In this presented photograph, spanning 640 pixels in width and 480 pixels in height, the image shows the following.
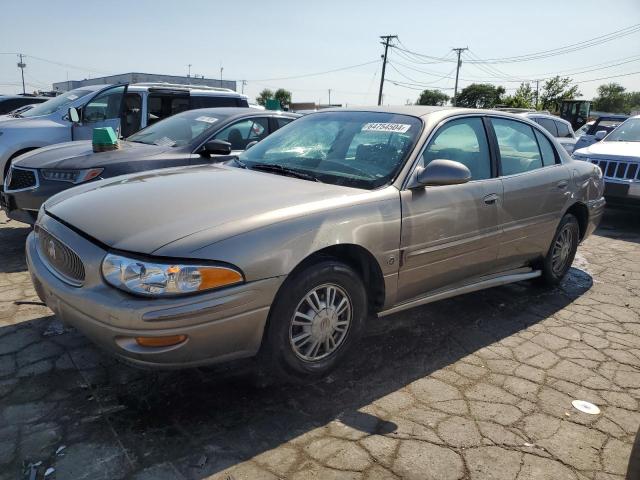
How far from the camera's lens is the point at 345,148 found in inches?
139

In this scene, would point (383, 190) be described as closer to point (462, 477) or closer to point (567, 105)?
point (462, 477)

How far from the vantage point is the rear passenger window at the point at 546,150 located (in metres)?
4.44

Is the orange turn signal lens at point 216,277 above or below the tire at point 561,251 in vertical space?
above

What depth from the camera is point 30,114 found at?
7461 millimetres

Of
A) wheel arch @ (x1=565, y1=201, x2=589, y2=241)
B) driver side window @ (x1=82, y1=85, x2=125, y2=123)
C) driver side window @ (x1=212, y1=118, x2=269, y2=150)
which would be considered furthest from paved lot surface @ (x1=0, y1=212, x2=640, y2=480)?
driver side window @ (x1=82, y1=85, x2=125, y2=123)

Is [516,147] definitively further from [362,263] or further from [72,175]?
[72,175]

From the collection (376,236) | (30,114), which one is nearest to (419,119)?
(376,236)

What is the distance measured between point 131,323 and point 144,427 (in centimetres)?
59

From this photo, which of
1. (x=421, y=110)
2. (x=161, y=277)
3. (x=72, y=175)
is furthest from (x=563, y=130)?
(x=161, y=277)

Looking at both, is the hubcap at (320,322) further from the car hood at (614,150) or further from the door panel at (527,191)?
the car hood at (614,150)

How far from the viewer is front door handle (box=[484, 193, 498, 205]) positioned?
3.66 meters

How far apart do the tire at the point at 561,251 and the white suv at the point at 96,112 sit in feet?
18.6

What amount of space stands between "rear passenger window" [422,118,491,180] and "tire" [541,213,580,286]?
4.11 ft

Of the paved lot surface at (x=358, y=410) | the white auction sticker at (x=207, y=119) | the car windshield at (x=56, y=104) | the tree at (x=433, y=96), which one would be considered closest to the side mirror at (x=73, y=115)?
the car windshield at (x=56, y=104)
